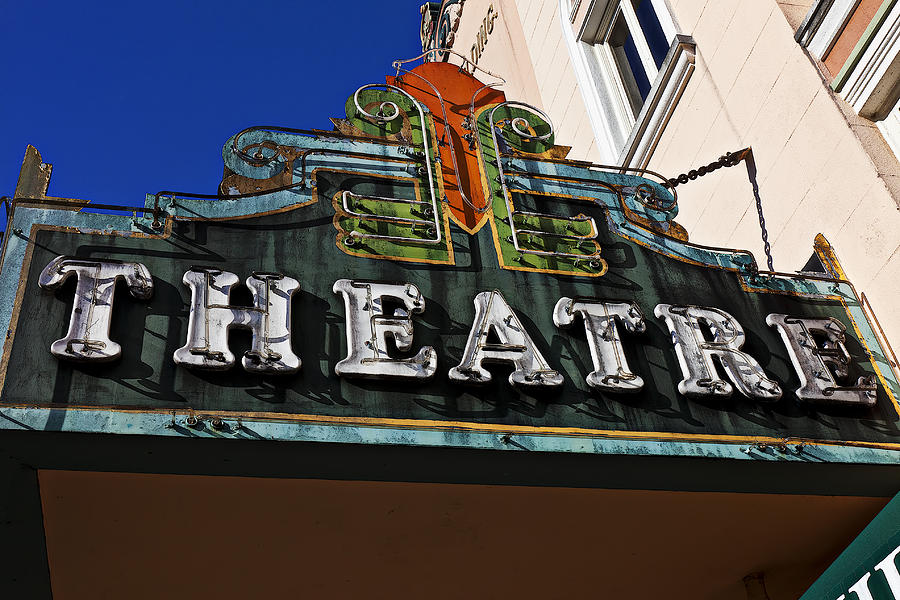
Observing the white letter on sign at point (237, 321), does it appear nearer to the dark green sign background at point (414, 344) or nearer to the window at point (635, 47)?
the dark green sign background at point (414, 344)

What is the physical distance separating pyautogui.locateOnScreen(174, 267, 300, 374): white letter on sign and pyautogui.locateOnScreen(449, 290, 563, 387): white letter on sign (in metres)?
1.12

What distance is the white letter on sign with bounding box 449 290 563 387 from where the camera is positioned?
6105 mm

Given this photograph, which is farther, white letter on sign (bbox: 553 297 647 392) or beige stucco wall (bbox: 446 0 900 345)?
beige stucco wall (bbox: 446 0 900 345)

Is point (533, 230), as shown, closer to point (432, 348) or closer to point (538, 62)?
point (432, 348)

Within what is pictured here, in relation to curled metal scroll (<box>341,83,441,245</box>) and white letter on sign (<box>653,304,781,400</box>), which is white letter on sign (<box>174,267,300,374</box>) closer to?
curled metal scroll (<box>341,83,441,245</box>)

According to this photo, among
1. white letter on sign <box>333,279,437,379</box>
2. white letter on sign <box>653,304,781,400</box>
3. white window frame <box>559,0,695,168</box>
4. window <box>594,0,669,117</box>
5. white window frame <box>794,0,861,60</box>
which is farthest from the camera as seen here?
window <box>594,0,669,117</box>

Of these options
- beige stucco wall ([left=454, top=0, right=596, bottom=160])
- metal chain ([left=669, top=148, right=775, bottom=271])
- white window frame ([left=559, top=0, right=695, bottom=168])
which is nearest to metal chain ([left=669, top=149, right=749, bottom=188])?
metal chain ([left=669, top=148, right=775, bottom=271])

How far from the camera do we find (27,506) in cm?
540

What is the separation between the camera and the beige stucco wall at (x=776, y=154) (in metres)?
7.67

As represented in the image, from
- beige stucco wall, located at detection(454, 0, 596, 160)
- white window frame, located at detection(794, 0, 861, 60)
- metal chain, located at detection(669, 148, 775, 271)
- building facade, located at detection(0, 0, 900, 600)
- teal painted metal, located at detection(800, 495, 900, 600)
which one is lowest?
teal painted metal, located at detection(800, 495, 900, 600)

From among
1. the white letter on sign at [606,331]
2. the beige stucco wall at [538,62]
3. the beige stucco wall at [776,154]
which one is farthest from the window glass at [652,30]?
the white letter on sign at [606,331]

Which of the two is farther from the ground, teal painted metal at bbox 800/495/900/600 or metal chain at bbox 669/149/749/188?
metal chain at bbox 669/149/749/188

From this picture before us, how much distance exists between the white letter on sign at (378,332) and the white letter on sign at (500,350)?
0.28m

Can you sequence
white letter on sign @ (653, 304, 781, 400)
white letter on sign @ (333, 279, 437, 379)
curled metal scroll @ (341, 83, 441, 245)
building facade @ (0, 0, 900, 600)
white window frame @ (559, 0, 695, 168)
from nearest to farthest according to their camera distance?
building facade @ (0, 0, 900, 600) → white letter on sign @ (333, 279, 437, 379) → white letter on sign @ (653, 304, 781, 400) → curled metal scroll @ (341, 83, 441, 245) → white window frame @ (559, 0, 695, 168)
